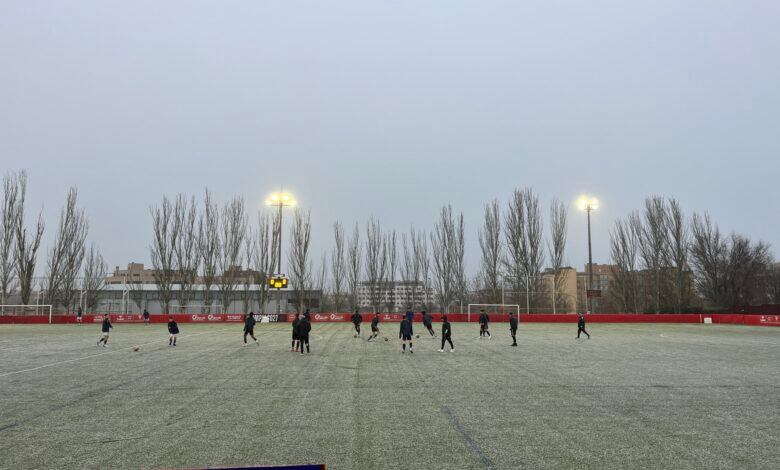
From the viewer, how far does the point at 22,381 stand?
1330 cm

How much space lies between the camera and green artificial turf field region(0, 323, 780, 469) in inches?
268

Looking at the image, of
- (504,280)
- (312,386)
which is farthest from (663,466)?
(504,280)

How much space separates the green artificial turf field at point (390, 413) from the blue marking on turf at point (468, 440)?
1.1 inches

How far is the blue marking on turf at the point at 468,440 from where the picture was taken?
653 cm

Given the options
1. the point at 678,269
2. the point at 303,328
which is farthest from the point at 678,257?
the point at 303,328

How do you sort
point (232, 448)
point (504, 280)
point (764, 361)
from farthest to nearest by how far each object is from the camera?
point (504, 280) → point (764, 361) → point (232, 448)

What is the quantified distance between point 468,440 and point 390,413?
87.7 inches

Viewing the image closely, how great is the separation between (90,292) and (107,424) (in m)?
72.7

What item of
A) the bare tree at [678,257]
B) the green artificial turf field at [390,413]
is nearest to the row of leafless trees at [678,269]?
the bare tree at [678,257]

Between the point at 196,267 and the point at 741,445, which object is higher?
the point at 196,267

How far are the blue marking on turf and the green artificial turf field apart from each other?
0.09ft

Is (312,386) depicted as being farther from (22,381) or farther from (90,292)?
(90,292)

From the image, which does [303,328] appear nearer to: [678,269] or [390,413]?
[390,413]

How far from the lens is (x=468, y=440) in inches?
298
